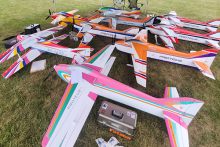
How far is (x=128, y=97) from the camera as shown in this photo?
445 cm

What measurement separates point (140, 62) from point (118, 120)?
3.92 metres

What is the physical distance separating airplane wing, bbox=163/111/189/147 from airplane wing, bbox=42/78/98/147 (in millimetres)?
3018

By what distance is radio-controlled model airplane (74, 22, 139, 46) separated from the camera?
8461 mm

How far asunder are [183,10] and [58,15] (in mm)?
18878

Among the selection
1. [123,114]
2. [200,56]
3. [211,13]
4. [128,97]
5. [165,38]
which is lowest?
[123,114]

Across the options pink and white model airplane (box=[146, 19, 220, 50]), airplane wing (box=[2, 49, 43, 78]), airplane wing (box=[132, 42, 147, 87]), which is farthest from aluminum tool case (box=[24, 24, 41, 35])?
pink and white model airplane (box=[146, 19, 220, 50])

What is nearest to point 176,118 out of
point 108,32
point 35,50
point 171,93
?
point 171,93

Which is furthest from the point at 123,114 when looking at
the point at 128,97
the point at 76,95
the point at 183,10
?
the point at 183,10

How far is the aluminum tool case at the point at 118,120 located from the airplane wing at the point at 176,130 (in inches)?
46.6

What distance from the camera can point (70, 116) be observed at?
3.72 metres

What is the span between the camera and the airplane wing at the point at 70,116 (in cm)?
328

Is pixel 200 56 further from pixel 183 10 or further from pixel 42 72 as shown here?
pixel 183 10

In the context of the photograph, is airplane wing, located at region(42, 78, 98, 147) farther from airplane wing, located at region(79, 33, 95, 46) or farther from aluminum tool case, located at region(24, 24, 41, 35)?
aluminum tool case, located at region(24, 24, 41, 35)

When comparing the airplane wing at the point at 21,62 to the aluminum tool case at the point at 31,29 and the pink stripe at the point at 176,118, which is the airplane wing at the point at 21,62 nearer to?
the aluminum tool case at the point at 31,29
